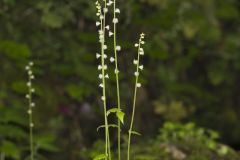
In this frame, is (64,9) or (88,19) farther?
(88,19)

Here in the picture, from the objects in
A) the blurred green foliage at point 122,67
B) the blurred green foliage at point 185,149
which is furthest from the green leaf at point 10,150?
the blurred green foliage at point 185,149

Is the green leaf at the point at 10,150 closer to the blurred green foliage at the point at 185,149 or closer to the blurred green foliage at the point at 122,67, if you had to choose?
the blurred green foliage at the point at 122,67

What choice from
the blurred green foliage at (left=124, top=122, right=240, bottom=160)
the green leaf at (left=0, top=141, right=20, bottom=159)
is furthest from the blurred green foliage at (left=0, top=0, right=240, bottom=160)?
the blurred green foliage at (left=124, top=122, right=240, bottom=160)

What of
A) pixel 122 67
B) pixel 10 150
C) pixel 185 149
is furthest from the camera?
pixel 122 67

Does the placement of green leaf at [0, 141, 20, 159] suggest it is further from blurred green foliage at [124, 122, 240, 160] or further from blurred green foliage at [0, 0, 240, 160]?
blurred green foliage at [124, 122, 240, 160]

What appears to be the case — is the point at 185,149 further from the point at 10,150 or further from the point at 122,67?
the point at 122,67

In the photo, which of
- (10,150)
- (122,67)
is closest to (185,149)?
(10,150)

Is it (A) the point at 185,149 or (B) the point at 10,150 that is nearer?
(A) the point at 185,149

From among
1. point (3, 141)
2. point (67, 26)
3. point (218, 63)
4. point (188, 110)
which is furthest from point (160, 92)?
point (3, 141)

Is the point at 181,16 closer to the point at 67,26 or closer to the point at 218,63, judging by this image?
the point at 218,63
